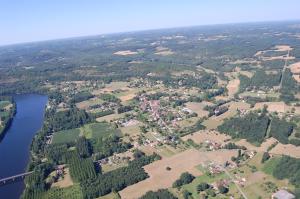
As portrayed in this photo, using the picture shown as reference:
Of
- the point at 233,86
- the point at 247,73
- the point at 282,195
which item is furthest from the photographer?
the point at 247,73

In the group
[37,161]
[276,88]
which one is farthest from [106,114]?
[276,88]

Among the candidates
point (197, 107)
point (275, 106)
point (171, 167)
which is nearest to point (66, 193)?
point (171, 167)

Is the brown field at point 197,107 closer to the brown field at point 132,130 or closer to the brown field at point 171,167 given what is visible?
the brown field at point 132,130

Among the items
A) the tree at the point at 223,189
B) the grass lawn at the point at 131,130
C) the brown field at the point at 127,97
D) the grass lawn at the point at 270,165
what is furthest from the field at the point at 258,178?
the brown field at the point at 127,97

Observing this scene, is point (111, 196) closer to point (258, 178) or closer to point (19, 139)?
point (258, 178)

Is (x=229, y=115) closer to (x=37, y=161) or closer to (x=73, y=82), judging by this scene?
(x=37, y=161)

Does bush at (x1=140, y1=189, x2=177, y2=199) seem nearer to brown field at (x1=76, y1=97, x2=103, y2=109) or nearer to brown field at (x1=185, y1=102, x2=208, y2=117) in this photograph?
brown field at (x1=185, y1=102, x2=208, y2=117)
